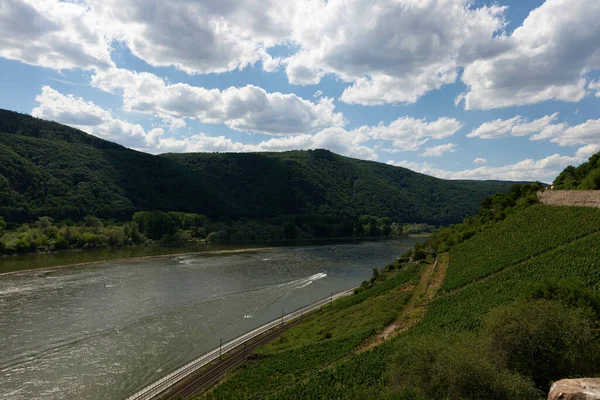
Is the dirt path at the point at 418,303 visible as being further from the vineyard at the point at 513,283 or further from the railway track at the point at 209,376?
the railway track at the point at 209,376

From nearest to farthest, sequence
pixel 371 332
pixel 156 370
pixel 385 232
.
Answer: pixel 371 332, pixel 156 370, pixel 385 232

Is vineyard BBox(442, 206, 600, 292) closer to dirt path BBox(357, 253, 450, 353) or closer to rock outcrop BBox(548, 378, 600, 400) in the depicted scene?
dirt path BBox(357, 253, 450, 353)

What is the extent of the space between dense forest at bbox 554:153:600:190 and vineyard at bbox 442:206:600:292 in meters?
5.10

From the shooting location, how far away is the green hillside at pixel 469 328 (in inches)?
752

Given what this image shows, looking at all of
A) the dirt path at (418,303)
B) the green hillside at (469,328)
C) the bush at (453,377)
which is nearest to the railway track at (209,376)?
the green hillside at (469,328)

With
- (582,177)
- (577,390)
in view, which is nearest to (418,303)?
(577,390)

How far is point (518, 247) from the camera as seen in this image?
41.4 metres

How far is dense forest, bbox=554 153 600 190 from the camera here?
46406 mm

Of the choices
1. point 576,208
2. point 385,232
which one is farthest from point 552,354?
point 385,232

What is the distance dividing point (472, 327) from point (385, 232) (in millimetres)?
172761

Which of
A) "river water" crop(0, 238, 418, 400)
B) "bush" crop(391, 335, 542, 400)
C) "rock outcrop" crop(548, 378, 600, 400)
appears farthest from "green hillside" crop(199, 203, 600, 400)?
"river water" crop(0, 238, 418, 400)

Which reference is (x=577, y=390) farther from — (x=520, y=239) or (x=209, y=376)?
(x=520, y=239)

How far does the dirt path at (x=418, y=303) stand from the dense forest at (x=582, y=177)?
2024 cm

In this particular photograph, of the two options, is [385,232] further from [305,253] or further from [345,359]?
[345,359]
